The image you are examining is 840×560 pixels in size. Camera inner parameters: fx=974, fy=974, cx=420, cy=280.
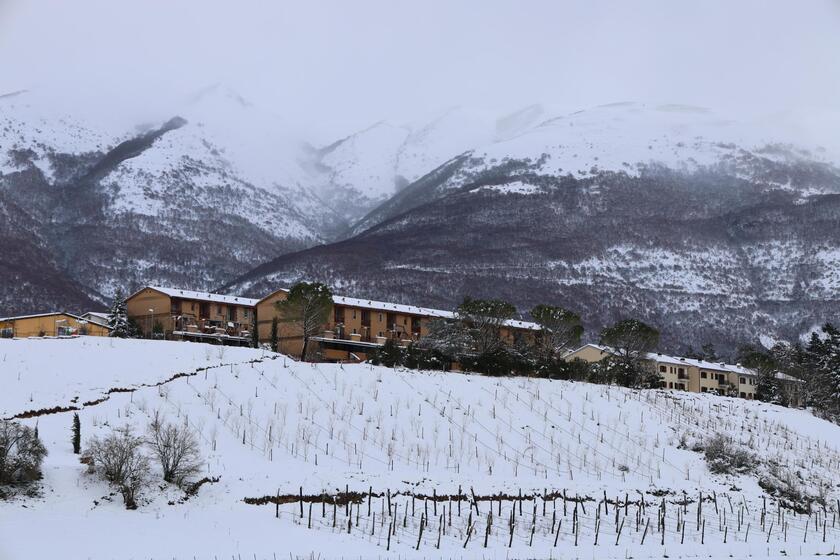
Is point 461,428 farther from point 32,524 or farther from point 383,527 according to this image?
point 32,524

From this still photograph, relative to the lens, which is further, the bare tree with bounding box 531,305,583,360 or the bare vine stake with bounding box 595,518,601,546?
the bare tree with bounding box 531,305,583,360

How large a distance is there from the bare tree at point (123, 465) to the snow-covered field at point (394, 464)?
2.14 ft

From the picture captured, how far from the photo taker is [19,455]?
137ft

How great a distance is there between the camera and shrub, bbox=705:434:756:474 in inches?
2386

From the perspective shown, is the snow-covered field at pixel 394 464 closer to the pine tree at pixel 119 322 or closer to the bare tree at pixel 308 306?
the bare tree at pixel 308 306

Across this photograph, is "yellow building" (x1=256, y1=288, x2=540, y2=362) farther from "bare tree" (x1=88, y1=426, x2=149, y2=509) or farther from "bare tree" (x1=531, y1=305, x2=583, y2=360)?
"bare tree" (x1=88, y1=426, x2=149, y2=509)

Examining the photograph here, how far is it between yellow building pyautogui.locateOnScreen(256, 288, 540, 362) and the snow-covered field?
28.0 m

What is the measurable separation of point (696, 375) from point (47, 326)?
279 feet

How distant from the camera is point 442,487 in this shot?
49281 millimetres

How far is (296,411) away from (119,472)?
1627 centimetres

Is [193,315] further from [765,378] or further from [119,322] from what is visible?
[765,378]

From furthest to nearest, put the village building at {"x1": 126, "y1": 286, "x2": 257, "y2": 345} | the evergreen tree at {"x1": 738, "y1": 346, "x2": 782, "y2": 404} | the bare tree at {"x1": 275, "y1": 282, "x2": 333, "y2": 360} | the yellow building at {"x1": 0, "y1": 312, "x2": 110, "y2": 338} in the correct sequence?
the evergreen tree at {"x1": 738, "y1": 346, "x2": 782, "y2": 404} < the village building at {"x1": 126, "y1": 286, "x2": 257, "y2": 345} < the yellow building at {"x1": 0, "y1": 312, "x2": 110, "y2": 338} < the bare tree at {"x1": 275, "y1": 282, "x2": 333, "y2": 360}

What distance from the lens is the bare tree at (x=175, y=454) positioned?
1772 inches

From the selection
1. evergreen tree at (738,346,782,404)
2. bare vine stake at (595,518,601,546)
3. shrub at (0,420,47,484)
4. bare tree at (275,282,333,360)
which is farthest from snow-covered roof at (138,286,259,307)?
bare vine stake at (595,518,601,546)
